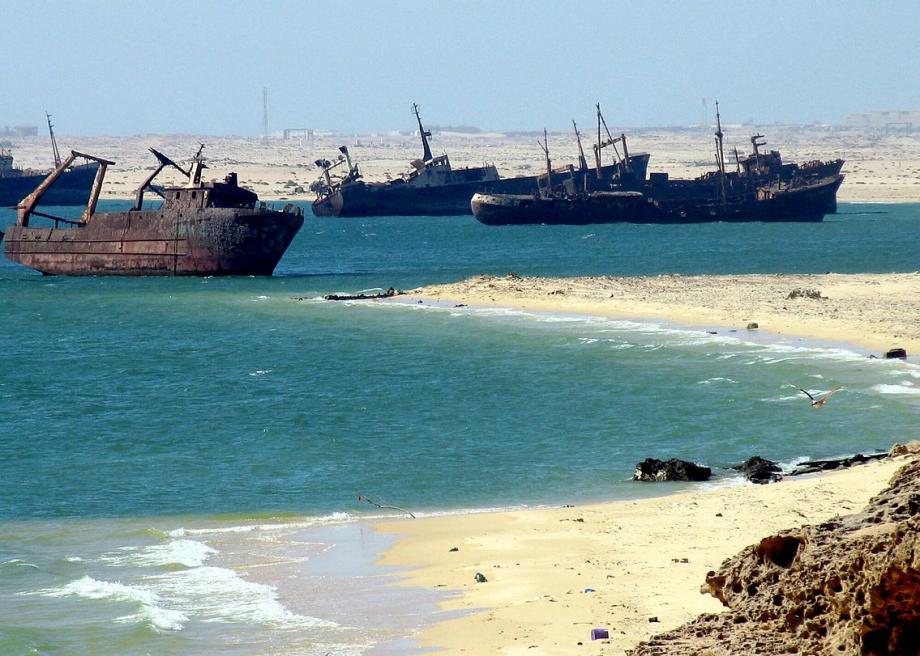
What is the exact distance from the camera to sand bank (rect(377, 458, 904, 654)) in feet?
34.4

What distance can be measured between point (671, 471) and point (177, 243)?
39.0 meters

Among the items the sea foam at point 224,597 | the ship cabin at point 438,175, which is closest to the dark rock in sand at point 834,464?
the sea foam at point 224,597

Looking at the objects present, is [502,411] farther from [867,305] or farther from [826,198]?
[826,198]

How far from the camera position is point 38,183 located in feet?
442

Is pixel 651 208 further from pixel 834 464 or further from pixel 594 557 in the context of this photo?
pixel 594 557

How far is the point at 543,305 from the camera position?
130 feet

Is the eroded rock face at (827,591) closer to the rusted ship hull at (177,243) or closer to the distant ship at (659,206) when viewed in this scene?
the rusted ship hull at (177,243)

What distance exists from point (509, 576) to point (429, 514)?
3905 millimetres

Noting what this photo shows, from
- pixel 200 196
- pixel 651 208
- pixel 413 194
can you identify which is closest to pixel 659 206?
pixel 651 208

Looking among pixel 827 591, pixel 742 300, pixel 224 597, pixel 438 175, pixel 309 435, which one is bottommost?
pixel 309 435

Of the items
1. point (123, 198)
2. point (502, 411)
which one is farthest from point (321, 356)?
point (123, 198)

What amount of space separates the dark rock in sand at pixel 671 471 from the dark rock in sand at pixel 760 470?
0.46 m

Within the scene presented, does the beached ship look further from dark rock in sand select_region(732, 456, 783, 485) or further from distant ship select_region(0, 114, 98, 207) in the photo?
distant ship select_region(0, 114, 98, 207)

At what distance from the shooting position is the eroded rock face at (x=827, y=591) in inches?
249
